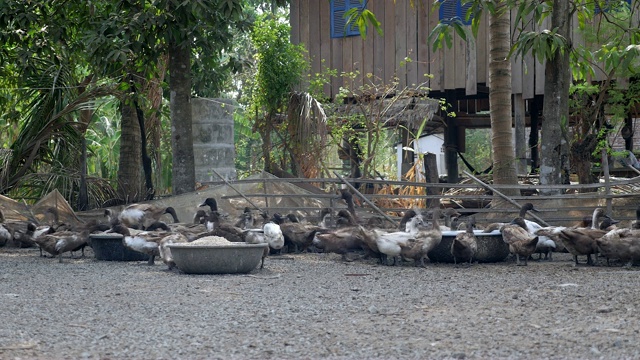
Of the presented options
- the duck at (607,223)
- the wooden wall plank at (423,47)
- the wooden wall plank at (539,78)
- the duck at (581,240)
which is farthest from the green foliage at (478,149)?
the duck at (581,240)

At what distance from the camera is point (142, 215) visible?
14.9 metres

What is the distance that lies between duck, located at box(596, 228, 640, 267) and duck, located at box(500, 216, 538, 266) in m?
0.85

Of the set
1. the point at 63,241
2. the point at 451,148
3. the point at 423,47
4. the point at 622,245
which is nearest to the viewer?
the point at 622,245

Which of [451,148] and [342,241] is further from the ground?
[451,148]

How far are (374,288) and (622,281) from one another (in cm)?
281

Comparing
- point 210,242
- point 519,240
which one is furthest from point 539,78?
point 210,242

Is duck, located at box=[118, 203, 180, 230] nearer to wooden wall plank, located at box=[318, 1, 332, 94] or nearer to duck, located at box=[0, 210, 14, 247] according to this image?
duck, located at box=[0, 210, 14, 247]

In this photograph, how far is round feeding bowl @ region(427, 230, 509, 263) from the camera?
1177cm

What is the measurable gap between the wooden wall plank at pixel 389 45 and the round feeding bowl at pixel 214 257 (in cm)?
1032

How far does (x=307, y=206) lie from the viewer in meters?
16.0

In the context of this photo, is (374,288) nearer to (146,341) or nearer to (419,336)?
(419,336)

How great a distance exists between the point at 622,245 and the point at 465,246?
1985mm

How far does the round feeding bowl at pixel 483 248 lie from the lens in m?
11.8

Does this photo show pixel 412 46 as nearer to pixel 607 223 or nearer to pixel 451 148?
pixel 451 148
